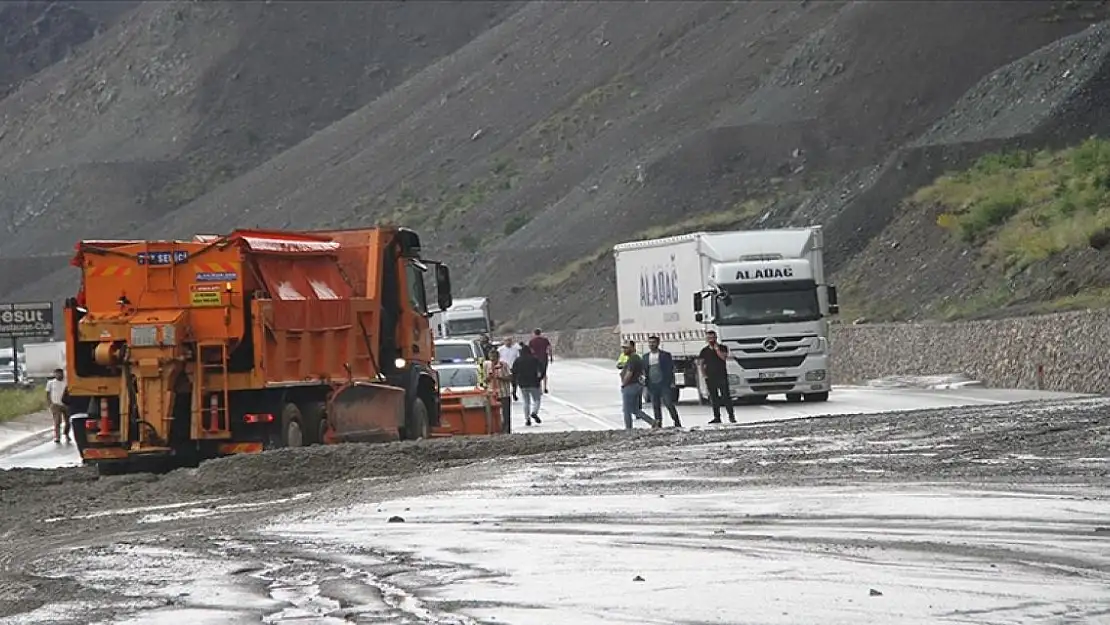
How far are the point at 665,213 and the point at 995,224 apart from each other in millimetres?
32713

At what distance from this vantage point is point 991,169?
7662 centimetres

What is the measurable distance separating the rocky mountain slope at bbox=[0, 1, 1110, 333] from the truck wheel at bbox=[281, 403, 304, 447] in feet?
132

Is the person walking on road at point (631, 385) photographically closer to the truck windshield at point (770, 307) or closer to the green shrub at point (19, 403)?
the truck windshield at point (770, 307)

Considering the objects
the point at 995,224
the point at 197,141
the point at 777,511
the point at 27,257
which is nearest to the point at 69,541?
the point at 777,511

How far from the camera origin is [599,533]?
15.3 m

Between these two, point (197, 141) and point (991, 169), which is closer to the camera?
point (991, 169)

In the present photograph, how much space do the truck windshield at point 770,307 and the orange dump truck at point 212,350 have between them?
15351mm

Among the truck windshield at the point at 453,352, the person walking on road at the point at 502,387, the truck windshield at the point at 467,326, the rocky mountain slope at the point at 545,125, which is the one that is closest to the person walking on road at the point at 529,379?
the person walking on road at the point at 502,387

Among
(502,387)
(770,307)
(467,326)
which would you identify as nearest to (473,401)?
(502,387)

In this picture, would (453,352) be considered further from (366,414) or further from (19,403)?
(366,414)

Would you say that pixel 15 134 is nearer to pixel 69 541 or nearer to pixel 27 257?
pixel 27 257

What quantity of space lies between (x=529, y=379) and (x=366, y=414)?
1085 centimetres

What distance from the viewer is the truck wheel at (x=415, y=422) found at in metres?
28.4

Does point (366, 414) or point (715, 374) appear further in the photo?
point (715, 374)
